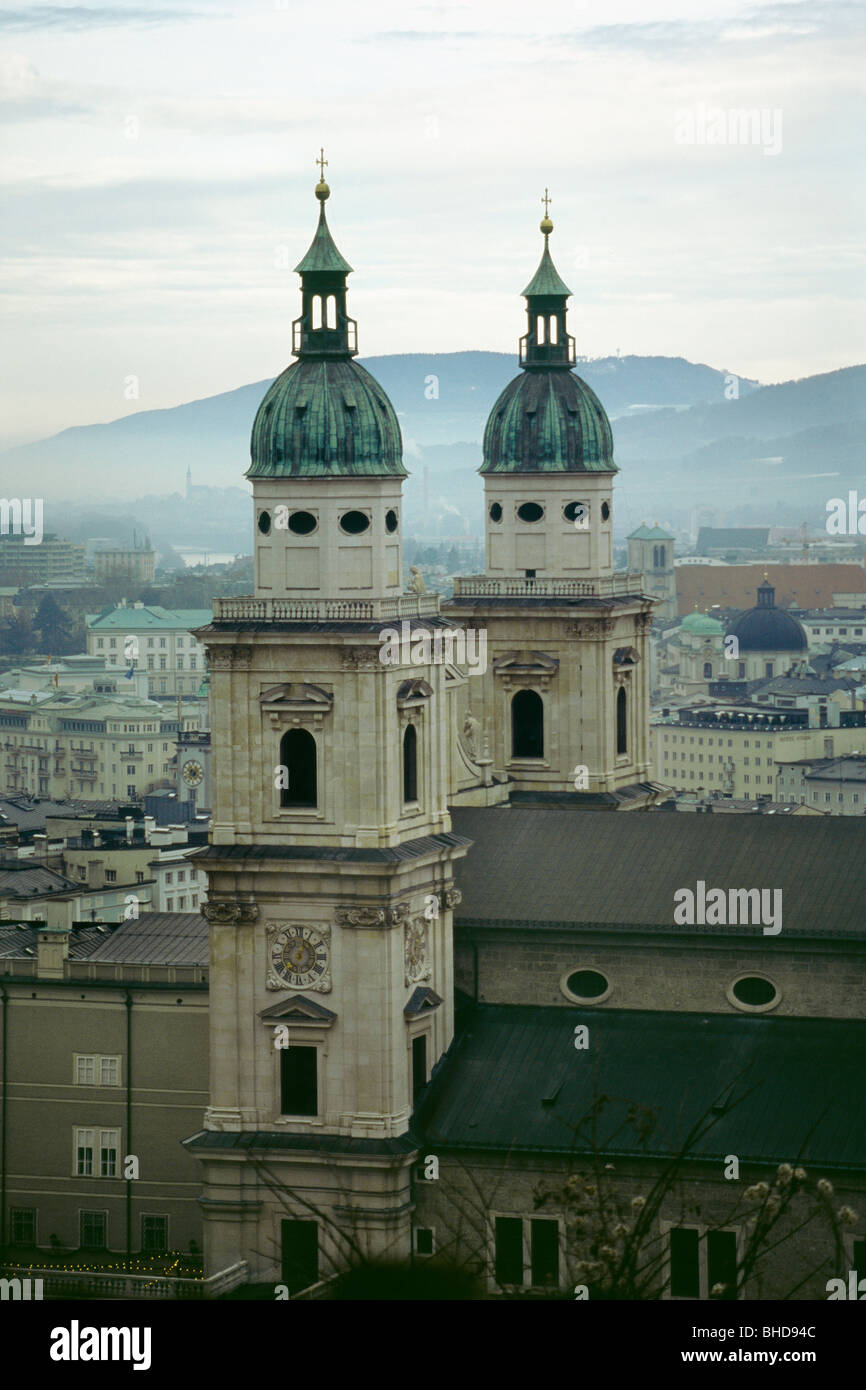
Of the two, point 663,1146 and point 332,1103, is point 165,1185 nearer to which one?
point 332,1103

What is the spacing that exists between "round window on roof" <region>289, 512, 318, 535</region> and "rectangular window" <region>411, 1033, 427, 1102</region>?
1182 cm

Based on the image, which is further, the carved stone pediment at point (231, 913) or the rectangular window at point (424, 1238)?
the carved stone pediment at point (231, 913)

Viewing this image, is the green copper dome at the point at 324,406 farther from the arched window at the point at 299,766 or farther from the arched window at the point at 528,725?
the arched window at the point at 528,725

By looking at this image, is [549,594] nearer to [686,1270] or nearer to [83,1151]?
[83,1151]

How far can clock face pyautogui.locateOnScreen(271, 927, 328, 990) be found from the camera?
7325 cm

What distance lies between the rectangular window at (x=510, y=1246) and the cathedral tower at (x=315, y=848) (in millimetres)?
2132

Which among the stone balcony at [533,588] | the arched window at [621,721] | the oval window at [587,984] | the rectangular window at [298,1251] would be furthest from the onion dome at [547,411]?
the rectangular window at [298,1251]

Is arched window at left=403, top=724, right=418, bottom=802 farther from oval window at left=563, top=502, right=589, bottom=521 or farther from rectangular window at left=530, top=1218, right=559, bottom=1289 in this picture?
oval window at left=563, top=502, right=589, bottom=521

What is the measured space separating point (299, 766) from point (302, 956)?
4.26m

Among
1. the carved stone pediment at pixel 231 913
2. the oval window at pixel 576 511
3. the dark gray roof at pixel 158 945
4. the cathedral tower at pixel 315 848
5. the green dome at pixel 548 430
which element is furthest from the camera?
the oval window at pixel 576 511

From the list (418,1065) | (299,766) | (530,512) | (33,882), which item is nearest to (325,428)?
(299,766)

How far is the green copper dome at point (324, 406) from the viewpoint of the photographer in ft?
240

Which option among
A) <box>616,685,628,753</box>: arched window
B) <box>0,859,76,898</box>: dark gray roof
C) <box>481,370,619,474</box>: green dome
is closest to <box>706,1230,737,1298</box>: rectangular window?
<box>616,685,628,753</box>: arched window
